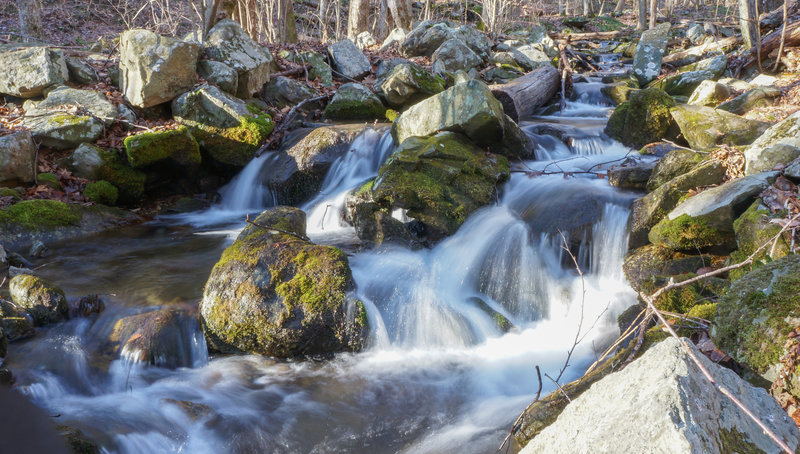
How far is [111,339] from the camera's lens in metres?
4.58

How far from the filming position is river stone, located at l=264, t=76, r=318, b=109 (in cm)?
1033

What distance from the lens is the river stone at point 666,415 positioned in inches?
55.4

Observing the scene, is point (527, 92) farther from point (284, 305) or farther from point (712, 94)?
point (284, 305)

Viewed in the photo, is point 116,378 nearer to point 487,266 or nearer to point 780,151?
point 487,266

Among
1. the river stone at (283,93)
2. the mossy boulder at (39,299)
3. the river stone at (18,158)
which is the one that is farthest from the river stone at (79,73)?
the mossy boulder at (39,299)

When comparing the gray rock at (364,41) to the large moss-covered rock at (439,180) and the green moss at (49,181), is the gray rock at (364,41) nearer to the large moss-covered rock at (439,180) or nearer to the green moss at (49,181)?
the large moss-covered rock at (439,180)

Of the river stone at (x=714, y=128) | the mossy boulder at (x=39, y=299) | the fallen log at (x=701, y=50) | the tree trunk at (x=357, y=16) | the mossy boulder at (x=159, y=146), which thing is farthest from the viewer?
the tree trunk at (x=357, y=16)

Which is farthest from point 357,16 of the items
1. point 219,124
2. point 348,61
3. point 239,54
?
point 219,124

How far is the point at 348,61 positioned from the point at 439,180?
6793 millimetres

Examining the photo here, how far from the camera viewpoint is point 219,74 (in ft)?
30.5

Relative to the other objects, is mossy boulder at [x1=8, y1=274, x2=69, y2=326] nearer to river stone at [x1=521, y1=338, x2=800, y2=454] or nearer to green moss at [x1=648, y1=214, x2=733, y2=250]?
river stone at [x1=521, y1=338, x2=800, y2=454]

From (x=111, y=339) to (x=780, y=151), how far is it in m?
6.87

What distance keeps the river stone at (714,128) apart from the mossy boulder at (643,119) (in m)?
0.58

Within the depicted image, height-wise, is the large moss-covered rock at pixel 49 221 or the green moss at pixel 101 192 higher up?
the green moss at pixel 101 192
